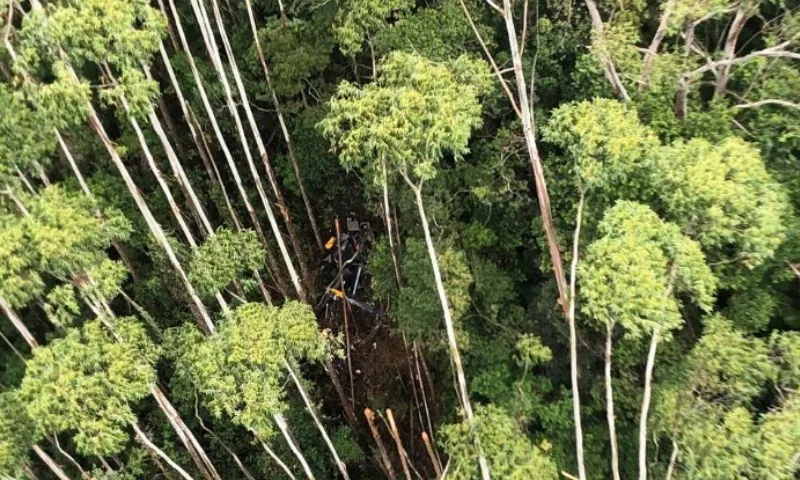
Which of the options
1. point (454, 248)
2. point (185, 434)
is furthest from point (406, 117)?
point (185, 434)

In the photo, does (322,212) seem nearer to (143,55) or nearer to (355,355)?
(355,355)

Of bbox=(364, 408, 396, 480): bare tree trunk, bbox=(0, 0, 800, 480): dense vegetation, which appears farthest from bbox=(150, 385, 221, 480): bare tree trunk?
bbox=(364, 408, 396, 480): bare tree trunk

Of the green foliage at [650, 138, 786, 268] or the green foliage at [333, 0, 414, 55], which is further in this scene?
the green foliage at [333, 0, 414, 55]

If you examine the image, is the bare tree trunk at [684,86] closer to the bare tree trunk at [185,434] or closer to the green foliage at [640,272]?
the green foliage at [640,272]

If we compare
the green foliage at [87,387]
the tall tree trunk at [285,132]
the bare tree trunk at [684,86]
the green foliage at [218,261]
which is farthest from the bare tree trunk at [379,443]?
the bare tree trunk at [684,86]

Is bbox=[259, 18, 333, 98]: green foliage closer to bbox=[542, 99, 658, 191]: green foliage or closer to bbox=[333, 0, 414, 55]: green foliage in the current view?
bbox=[333, 0, 414, 55]: green foliage

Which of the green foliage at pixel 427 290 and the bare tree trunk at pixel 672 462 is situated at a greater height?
the green foliage at pixel 427 290
